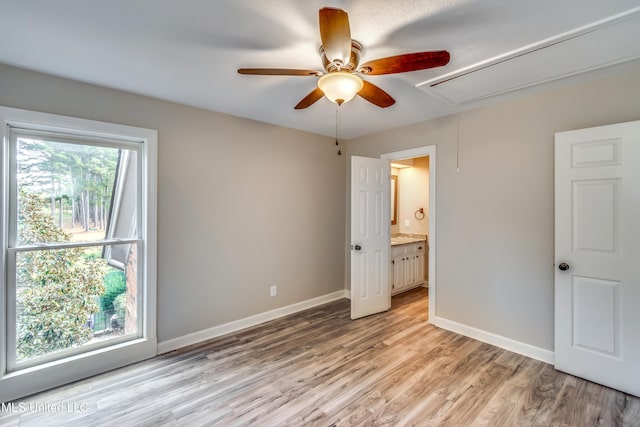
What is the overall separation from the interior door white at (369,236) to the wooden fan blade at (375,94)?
1.37 metres

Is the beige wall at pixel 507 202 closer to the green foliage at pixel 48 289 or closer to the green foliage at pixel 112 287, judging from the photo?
the green foliage at pixel 112 287

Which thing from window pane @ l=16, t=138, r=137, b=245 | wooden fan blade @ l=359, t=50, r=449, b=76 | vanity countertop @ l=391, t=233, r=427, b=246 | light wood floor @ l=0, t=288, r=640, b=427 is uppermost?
wooden fan blade @ l=359, t=50, r=449, b=76

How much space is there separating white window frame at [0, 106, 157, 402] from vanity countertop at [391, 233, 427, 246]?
318 centimetres

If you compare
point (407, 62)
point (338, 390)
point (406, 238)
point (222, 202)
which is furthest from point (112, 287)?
point (406, 238)

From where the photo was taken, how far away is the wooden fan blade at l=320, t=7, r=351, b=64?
1.27 metres

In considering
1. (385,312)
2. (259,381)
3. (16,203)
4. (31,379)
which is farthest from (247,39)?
(385,312)

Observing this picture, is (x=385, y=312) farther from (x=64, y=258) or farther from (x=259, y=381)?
(x=64, y=258)

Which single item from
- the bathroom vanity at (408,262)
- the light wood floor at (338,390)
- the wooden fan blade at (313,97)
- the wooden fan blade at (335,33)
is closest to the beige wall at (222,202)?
the light wood floor at (338,390)

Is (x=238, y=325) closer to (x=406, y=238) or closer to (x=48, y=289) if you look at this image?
(x=48, y=289)

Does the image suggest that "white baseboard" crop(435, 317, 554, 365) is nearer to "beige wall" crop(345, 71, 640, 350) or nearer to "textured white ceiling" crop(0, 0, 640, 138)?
"beige wall" crop(345, 71, 640, 350)

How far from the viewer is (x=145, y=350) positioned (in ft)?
8.66

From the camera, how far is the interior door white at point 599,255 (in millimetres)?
2127

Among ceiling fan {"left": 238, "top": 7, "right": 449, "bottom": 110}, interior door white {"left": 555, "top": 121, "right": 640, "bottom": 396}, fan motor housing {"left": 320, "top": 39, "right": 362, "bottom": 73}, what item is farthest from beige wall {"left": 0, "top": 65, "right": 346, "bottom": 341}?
interior door white {"left": 555, "top": 121, "right": 640, "bottom": 396}

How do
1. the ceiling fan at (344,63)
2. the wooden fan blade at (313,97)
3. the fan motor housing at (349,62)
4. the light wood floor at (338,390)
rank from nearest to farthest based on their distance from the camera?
the ceiling fan at (344,63)
the fan motor housing at (349,62)
the light wood floor at (338,390)
the wooden fan blade at (313,97)
